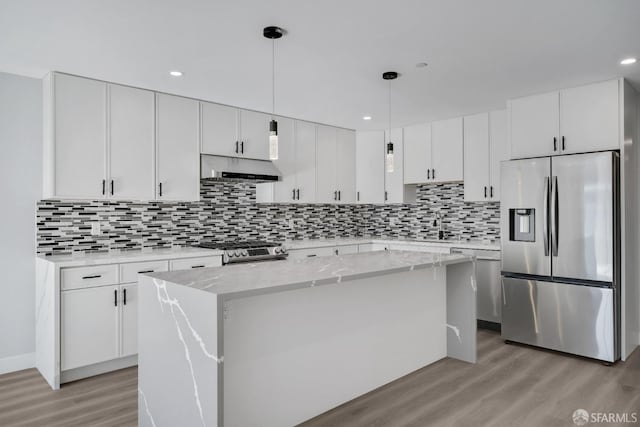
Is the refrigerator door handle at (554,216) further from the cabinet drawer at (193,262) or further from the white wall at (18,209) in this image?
the white wall at (18,209)

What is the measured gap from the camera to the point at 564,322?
12.5 feet

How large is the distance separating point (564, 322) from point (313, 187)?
314 cm

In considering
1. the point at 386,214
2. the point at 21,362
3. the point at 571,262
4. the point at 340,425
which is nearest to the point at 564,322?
the point at 571,262

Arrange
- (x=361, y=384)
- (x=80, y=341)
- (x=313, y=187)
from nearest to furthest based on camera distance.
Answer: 1. (x=361, y=384)
2. (x=80, y=341)
3. (x=313, y=187)

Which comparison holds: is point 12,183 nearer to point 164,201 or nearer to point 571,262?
point 164,201

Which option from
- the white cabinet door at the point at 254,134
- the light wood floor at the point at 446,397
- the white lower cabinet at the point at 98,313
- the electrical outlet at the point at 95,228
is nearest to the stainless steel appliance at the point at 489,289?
the light wood floor at the point at 446,397

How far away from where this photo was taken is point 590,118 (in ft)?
12.4

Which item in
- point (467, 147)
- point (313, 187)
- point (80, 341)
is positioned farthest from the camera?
point (313, 187)

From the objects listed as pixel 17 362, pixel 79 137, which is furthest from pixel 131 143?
pixel 17 362

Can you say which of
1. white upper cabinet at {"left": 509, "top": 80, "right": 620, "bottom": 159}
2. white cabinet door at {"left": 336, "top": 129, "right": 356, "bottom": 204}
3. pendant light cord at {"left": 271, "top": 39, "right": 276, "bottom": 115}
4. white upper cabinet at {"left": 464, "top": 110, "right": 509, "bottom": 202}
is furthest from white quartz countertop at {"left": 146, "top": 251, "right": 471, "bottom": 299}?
white cabinet door at {"left": 336, "top": 129, "right": 356, "bottom": 204}

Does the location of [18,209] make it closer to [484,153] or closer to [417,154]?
[417,154]

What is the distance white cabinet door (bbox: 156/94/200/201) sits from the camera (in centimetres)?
407

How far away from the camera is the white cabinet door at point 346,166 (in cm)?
584

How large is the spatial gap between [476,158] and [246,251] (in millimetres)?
2883
